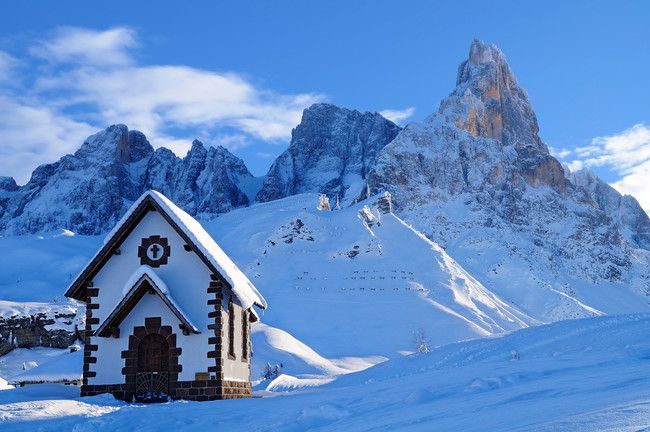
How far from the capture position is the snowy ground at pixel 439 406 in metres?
9.38

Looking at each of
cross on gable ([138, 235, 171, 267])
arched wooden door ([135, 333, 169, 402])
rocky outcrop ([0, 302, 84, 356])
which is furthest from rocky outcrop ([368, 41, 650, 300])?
arched wooden door ([135, 333, 169, 402])

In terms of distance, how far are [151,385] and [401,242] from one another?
83060mm

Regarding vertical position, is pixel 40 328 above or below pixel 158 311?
above

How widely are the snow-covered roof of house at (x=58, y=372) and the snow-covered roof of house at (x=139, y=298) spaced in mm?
12468

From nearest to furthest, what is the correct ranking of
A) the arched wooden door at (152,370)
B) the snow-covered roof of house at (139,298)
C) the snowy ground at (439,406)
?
1. the snowy ground at (439,406)
2. the snow-covered roof of house at (139,298)
3. the arched wooden door at (152,370)

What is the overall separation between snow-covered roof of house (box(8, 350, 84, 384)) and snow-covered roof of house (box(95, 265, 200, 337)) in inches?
491

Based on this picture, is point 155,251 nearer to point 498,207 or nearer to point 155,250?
point 155,250

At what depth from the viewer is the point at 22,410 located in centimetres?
1452

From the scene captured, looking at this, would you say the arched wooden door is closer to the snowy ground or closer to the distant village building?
the distant village building

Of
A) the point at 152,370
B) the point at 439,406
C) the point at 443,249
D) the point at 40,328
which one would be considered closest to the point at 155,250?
the point at 152,370

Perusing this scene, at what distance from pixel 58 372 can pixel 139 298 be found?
13642 millimetres

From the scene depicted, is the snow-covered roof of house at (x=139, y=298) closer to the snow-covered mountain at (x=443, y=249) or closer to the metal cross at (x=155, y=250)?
the metal cross at (x=155, y=250)

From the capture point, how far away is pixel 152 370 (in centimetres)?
2044

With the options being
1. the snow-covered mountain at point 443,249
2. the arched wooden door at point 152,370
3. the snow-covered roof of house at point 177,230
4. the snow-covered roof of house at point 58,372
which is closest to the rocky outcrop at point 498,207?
the snow-covered mountain at point 443,249
